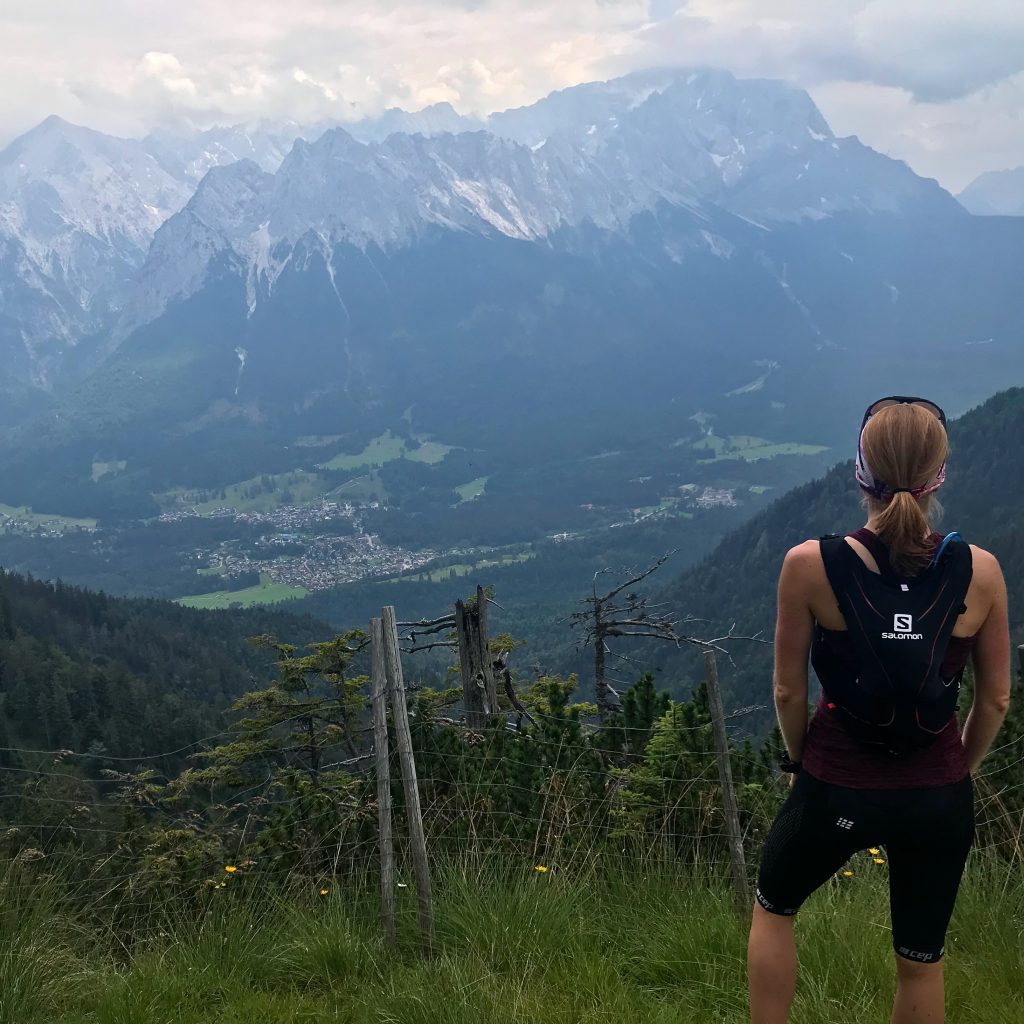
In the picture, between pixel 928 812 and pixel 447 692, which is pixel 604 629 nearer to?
pixel 447 692

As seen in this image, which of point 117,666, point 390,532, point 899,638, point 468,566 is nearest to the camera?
point 899,638

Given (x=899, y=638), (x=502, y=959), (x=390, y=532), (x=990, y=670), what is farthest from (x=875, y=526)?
(x=390, y=532)

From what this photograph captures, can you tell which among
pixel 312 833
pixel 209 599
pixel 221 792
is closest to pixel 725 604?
pixel 221 792

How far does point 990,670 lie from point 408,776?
291cm

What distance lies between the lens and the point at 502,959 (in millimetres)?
4348

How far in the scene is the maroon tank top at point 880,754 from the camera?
2.72m

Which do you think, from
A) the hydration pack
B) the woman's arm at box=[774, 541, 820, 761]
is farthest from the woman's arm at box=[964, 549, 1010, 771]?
the woman's arm at box=[774, 541, 820, 761]

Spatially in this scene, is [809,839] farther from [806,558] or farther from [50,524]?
[50,524]

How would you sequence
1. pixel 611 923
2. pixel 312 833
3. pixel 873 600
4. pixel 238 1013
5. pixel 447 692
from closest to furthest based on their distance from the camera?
1. pixel 873 600
2. pixel 238 1013
3. pixel 611 923
4. pixel 312 833
5. pixel 447 692

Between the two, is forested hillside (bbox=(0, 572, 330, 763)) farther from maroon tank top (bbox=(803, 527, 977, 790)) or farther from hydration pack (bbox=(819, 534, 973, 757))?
hydration pack (bbox=(819, 534, 973, 757))

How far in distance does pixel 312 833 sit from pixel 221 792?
98.6 ft

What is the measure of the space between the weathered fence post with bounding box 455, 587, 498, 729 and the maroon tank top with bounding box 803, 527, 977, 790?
7.86 metres

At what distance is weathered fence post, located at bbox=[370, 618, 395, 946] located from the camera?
475 cm

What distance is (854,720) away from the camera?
108 inches
